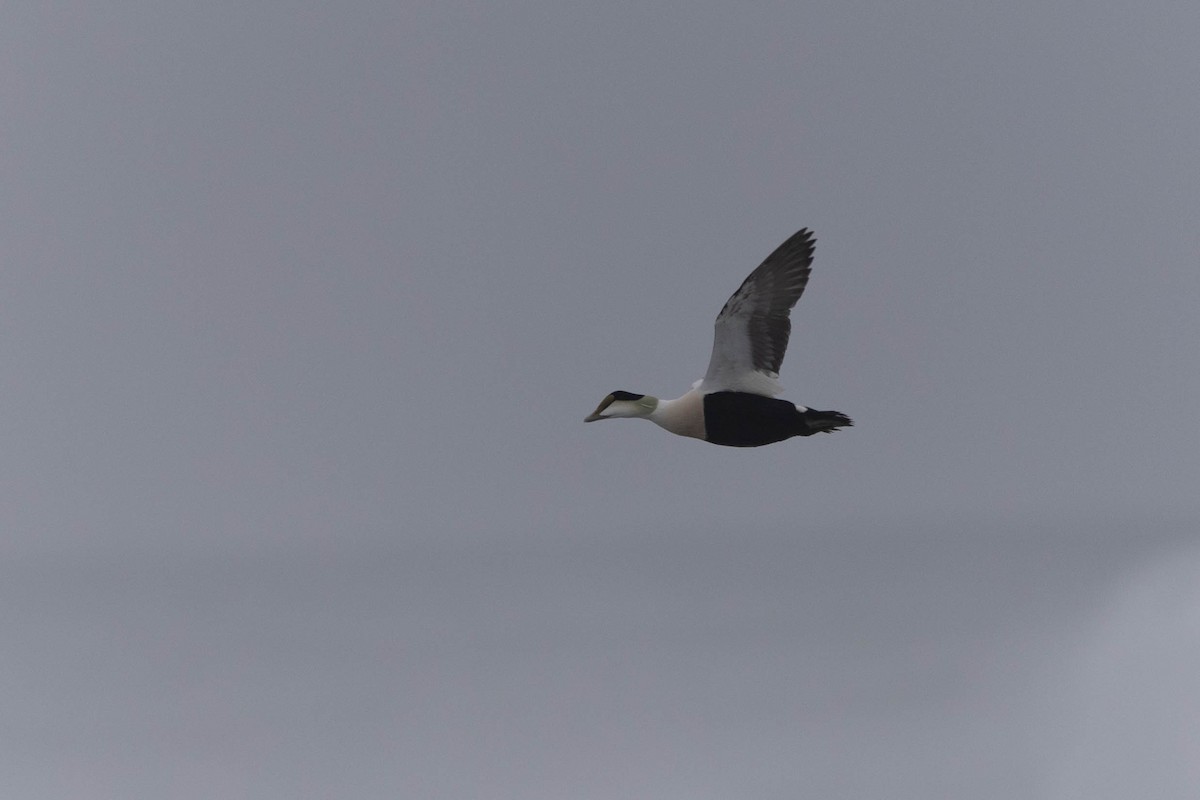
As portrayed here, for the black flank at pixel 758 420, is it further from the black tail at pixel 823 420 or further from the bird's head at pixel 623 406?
the bird's head at pixel 623 406

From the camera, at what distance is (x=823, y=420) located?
1815 inches

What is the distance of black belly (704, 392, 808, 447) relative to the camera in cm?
4609

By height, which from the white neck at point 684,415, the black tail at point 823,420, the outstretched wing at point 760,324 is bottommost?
the black tail at point 823,420

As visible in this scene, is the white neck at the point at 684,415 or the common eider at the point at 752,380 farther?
the white neck at the point at 684,415

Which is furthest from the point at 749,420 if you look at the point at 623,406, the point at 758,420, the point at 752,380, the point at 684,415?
the point at 623,406

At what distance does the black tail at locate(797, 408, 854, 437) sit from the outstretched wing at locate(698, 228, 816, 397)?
2.70ft

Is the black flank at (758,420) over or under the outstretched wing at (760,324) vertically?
under

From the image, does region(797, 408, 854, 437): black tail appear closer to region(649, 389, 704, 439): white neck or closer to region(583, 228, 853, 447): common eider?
region(583, 228, 853, 447): common eider

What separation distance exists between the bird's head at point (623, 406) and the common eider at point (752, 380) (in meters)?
0.02

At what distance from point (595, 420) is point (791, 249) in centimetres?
502

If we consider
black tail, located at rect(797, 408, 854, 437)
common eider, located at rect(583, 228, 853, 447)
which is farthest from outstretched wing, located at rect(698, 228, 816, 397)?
black tail, located at rect(797, 408, 854, 437)

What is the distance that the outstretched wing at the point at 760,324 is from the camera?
45.8 m

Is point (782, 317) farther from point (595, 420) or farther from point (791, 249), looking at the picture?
point (595, 420)

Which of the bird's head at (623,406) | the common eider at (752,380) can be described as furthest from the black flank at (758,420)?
the bird's head at (623,406)
